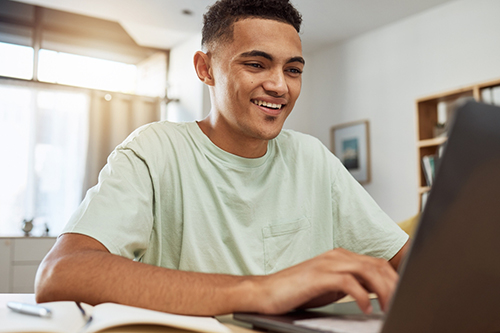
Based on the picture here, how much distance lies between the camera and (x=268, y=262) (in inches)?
39.7

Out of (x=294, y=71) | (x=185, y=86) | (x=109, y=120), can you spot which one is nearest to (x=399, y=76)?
(x=185, y=86)

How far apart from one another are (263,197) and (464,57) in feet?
10.5

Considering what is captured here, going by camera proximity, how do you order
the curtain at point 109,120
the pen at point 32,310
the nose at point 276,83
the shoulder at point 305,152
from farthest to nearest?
the curtain at point 109,120 < the shoulder at point 305,152 < the nose at point 276,83 < the pen at point 32,310

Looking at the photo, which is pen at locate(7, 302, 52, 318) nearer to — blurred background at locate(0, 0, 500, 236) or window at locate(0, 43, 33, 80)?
blurred background at locate(0, 0, 500, 236)

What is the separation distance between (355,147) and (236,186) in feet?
11.9

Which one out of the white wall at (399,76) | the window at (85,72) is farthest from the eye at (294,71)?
the window at (85,72)

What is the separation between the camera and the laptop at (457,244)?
1.12 ft

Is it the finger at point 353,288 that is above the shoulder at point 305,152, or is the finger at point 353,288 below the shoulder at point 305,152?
below

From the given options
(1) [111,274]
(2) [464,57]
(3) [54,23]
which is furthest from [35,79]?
(1) [111,274]

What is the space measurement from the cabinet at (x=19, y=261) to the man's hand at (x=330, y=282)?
3762mm

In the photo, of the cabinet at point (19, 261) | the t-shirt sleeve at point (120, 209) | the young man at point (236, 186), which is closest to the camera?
the t-shirt sleeve at point (120, 209)

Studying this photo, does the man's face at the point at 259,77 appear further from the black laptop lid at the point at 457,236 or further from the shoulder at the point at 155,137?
the black laptop lid at the point at 457,236

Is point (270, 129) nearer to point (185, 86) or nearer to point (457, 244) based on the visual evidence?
point (457, 244)

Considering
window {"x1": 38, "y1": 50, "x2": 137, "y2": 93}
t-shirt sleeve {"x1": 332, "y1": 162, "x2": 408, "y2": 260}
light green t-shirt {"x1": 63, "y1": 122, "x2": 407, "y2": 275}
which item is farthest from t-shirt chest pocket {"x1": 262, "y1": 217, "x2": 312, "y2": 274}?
window {"x1": 38, "y1": 50, "x2": 137, "y2": 93}
